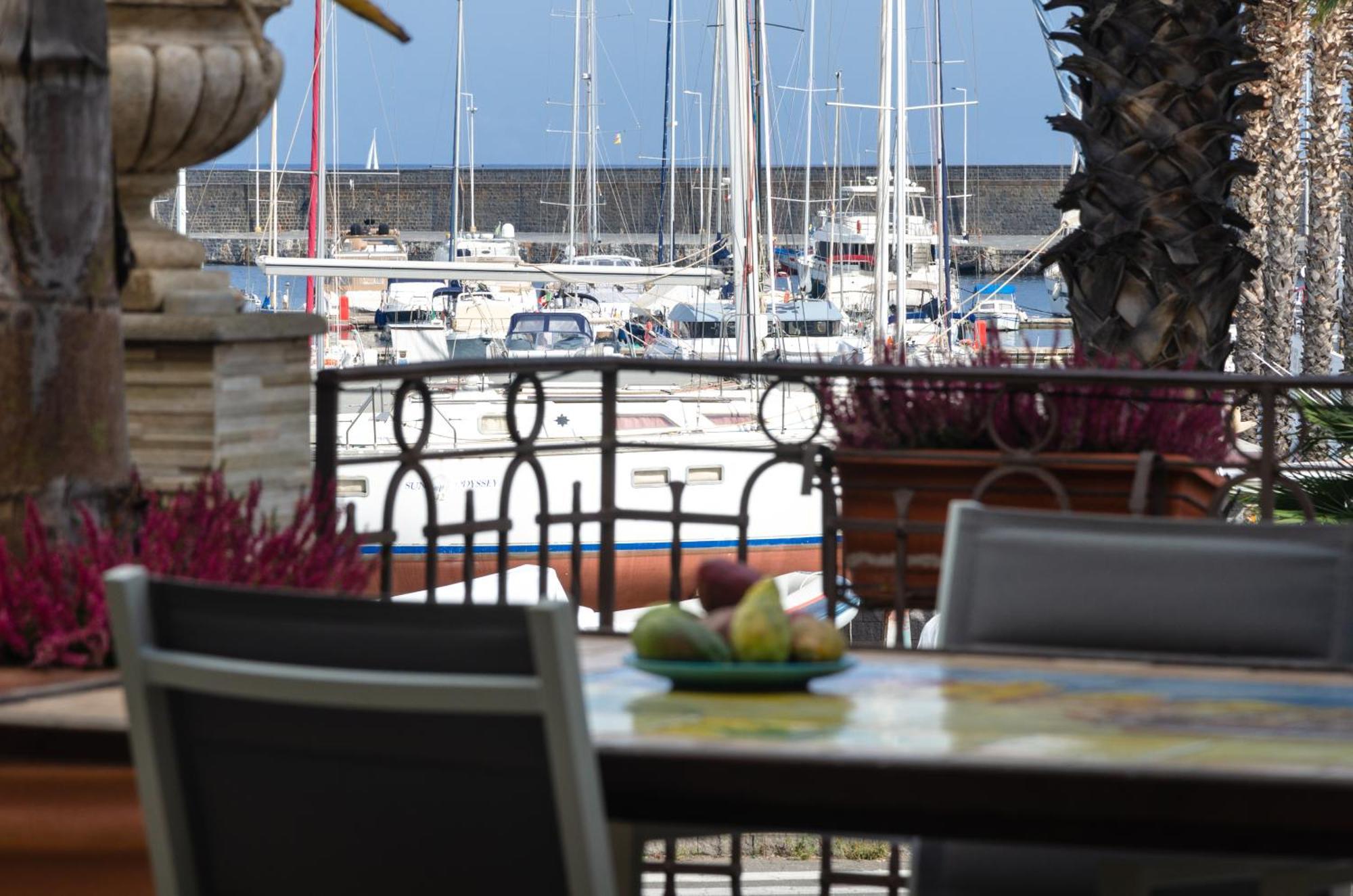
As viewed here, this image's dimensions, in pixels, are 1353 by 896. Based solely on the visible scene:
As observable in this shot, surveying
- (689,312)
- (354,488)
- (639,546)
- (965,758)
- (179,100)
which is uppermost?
(689,312)

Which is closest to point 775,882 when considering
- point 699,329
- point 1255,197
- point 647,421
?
point 647,421

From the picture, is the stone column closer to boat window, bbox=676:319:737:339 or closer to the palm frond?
the palm frond

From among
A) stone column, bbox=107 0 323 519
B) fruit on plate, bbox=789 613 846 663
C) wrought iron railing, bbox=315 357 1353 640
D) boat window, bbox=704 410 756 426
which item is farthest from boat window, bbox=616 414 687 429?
fruit on plate, bbox=789 613 846 663

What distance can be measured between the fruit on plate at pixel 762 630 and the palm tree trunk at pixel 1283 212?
70.4ft

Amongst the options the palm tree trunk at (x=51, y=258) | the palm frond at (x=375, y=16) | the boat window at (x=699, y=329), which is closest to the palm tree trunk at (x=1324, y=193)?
the boat window at (x=699, y=329)

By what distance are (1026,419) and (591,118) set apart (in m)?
34.2

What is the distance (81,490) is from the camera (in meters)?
3.21

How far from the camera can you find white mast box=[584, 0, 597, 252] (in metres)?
36.4

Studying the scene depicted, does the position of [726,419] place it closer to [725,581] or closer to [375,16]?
[375,16]

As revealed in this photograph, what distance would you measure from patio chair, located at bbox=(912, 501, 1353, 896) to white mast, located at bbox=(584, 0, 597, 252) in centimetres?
3317

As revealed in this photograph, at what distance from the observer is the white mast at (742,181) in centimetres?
2311

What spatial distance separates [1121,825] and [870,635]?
18.8 meters

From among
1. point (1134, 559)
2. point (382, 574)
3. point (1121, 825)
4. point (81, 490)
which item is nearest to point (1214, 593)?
point (1134, 559)

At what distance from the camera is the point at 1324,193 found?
23312 mm
